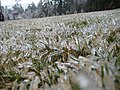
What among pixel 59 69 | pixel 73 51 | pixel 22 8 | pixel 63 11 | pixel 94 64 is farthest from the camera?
pixel 22 8

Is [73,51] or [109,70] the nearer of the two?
[109,70]

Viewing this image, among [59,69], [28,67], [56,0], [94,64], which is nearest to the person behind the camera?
[94,64]

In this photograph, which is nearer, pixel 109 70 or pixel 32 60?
pixel 109 70

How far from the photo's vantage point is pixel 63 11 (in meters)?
26.3

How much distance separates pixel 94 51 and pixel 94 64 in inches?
10.9

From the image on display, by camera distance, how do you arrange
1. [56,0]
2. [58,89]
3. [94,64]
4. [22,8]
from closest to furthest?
[58,89]
[94,64]
[56,0]
[22,8]

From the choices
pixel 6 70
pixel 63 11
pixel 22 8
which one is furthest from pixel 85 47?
pixel 22 8

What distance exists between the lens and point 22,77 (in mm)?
697

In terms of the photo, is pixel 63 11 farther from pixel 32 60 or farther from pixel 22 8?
pixel 32 60

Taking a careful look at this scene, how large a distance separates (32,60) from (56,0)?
28.2m

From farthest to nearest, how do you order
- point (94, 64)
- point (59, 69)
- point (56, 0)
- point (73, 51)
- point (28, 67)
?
point (56, 0) → point (73, 51) → point (28, 67) → point (59, 69) → point (94, 64)

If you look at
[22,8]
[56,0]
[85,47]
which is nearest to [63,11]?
[56,0]

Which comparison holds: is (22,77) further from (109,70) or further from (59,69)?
(109,70)

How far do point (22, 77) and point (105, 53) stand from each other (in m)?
0.26
